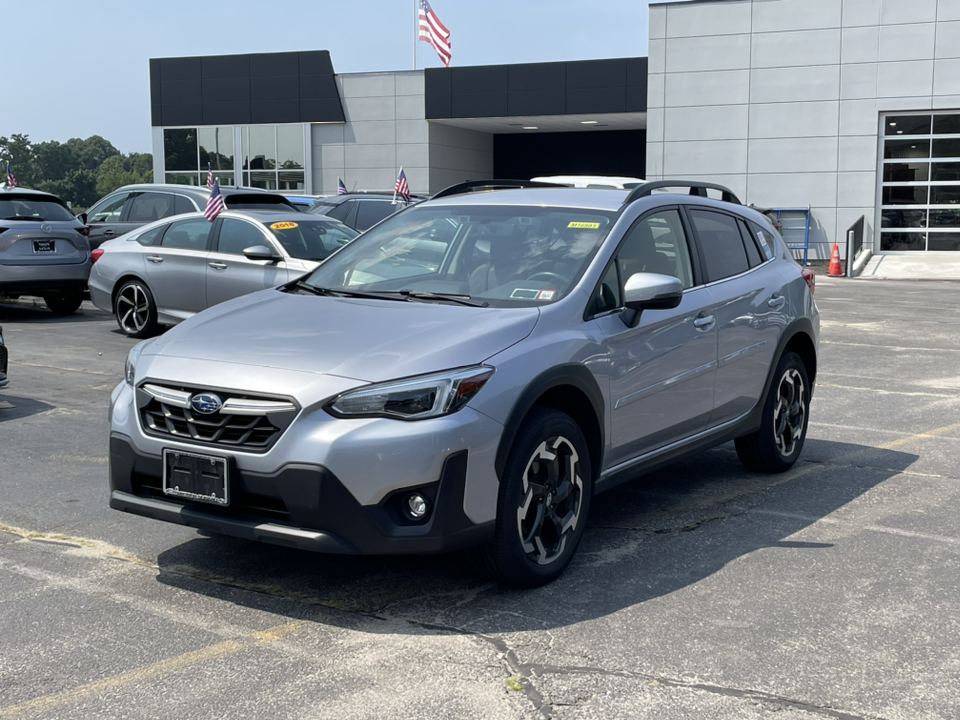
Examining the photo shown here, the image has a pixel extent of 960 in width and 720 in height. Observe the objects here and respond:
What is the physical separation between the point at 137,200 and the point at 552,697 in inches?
576

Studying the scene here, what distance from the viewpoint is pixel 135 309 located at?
1338 centimetres

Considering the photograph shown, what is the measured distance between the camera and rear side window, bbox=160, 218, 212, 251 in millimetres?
12906

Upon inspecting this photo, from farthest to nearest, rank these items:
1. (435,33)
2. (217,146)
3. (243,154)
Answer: (217,146) → (243,154) → (435,33)

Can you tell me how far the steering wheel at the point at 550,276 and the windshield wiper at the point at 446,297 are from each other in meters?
0.33

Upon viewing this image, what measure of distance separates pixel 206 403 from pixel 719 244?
3.35 meters

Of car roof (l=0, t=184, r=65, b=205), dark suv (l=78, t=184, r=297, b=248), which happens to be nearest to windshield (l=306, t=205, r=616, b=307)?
dark suv (l=78, t=184, r=297, b=248)

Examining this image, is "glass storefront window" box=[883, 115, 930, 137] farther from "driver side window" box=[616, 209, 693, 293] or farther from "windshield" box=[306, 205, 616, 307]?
"windshield" box=[306, 205, 616, 307]

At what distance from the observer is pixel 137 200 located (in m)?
16.8

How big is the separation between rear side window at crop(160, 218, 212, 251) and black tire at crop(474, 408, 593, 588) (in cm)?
891

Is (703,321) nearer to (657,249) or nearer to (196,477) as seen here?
(657,249)

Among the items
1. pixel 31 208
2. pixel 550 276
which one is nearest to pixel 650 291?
pixel 550 276

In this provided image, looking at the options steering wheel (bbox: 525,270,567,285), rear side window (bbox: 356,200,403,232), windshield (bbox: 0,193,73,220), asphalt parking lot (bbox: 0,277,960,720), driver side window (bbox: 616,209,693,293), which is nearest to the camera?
asphalt parking lot (bbox: 0,277,960,720)

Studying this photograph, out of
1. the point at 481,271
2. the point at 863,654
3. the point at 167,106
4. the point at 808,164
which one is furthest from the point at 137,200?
the point at 167,106

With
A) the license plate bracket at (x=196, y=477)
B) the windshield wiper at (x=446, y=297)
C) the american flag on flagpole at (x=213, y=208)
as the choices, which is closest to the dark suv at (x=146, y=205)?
the american flag on flagpole at (x=213, y=208)
